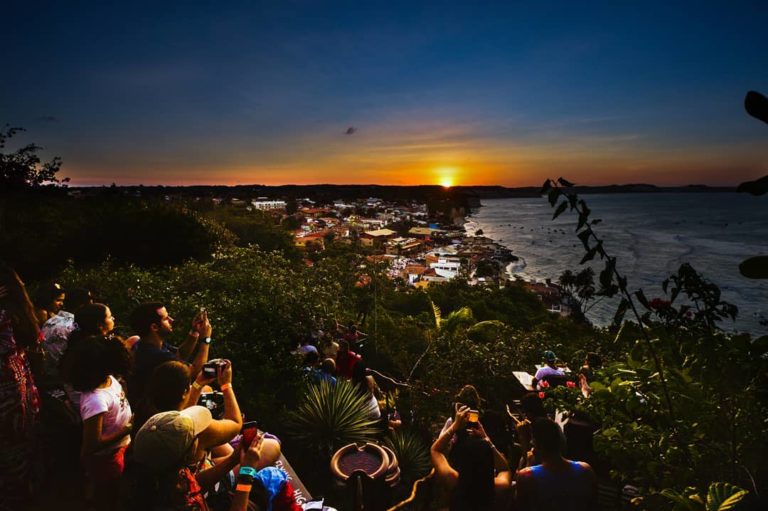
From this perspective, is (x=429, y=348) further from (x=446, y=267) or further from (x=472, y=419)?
(x=446, y=267)

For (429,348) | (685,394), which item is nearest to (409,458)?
(685,394)

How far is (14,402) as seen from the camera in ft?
9.78

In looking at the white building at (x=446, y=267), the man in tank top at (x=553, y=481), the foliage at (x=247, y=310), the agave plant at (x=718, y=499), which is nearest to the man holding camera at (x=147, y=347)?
the foliage at (x=247, y=310)

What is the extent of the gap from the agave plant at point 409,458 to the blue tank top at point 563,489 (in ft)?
7.66

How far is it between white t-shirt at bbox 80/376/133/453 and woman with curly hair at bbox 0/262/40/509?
0.50 meters

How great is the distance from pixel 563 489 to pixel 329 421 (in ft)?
9.71

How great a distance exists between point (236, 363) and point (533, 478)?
15.9 feet

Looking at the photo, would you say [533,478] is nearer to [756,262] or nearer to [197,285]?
[756,262]

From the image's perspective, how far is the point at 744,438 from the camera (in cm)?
245

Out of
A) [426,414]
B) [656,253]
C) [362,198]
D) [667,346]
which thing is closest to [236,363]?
[426,414]

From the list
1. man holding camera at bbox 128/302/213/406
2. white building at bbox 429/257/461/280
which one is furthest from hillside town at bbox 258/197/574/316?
man holding camera at bbox 128/302/213/406

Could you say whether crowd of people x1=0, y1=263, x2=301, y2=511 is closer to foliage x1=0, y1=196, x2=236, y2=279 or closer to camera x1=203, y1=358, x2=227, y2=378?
camera x1=203, y1=358, x2=227, y2=378

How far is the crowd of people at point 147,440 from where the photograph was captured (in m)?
2.38

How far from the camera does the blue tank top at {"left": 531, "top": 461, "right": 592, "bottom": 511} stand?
3.03 meters
